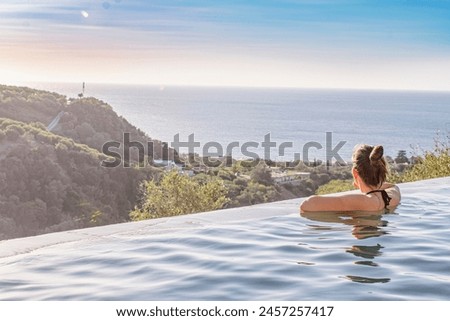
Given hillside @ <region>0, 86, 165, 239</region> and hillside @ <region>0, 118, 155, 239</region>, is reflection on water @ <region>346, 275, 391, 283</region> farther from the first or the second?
hillside @ <region>0, 118, 155, 239</region>

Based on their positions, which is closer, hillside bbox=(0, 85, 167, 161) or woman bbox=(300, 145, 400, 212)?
woman bbox=(300, 145, 400, 212)

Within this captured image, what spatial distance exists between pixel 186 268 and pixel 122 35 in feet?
169

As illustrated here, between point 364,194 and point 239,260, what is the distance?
2113mm

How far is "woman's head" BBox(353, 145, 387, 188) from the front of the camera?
5.92m

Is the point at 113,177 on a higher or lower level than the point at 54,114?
lower

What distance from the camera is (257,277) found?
3.89 meters

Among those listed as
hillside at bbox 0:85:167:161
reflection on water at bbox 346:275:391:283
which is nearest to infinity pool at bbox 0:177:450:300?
reflection on water at bbox 346:275:391:283

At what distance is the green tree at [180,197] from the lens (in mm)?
15289

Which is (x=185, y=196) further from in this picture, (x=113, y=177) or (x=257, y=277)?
(x=113, y=177)

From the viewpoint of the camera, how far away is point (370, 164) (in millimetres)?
6027

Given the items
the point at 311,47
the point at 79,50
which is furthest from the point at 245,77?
the point at 79,50

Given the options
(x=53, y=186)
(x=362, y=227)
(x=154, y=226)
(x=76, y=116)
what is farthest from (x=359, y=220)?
(x=76, y=116)

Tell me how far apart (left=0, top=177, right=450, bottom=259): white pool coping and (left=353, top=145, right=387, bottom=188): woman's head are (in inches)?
26.3

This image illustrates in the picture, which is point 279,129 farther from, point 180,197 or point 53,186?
point 180,197
